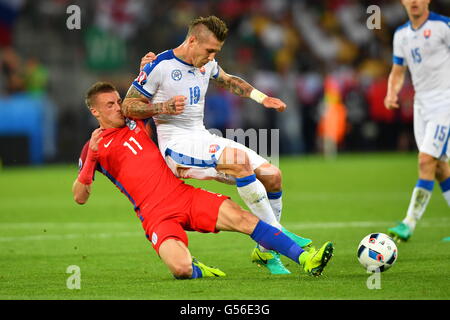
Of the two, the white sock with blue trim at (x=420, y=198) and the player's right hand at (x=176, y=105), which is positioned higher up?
the player's right hand at (x=176, y=105)

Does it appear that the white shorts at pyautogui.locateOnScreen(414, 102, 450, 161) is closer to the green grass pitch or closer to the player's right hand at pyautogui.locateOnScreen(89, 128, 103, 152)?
the green grass pitch

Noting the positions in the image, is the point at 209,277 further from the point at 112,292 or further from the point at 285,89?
the point at 285,89

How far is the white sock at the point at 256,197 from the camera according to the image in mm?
7047

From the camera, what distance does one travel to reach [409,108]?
2423 centimetres

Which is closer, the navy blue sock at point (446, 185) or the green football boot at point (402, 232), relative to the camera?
the green football boot at point (402, 232)

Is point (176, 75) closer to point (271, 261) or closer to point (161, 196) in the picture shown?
point (161, 196)

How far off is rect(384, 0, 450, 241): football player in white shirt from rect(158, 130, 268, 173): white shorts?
2.59 meters

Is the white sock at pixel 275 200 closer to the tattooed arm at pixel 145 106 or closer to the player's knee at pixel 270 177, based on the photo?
the player's knee at pixel 270 177

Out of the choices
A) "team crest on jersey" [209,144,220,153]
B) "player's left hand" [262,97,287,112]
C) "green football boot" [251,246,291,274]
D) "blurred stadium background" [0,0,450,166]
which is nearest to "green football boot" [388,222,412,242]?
"green football boot" [251,246,291,274]

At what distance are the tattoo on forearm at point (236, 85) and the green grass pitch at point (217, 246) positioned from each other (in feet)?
5.18

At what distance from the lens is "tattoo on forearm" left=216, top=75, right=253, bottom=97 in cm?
805

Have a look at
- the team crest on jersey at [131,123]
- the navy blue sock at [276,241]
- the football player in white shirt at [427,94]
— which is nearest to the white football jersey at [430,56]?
the football player in white shirt at [427,94]
